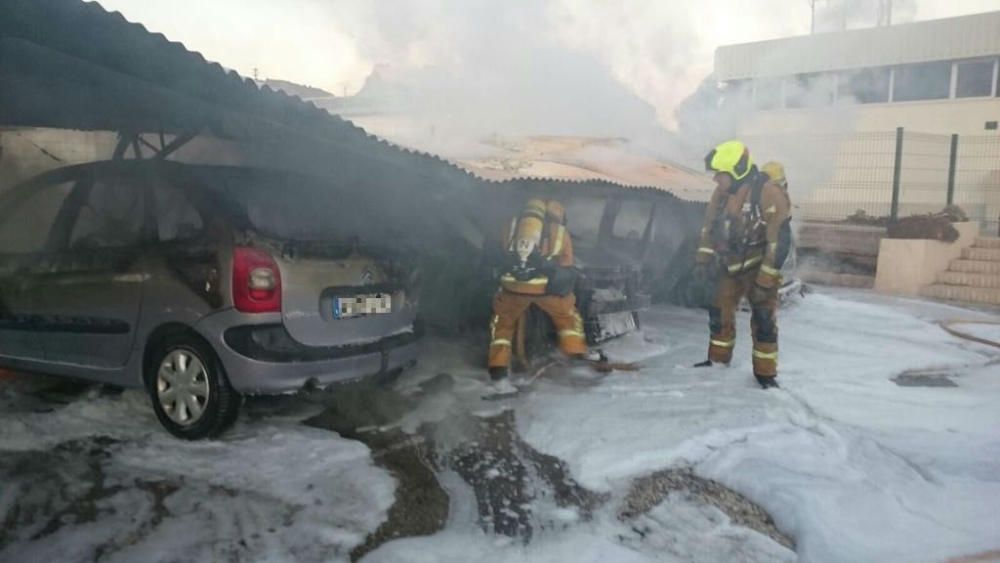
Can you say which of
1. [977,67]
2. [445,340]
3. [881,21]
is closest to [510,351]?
[445,340]

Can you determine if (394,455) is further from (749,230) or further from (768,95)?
(768,95)

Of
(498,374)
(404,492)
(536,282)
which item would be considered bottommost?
(404,492)

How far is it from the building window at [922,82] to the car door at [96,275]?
63.6 ft

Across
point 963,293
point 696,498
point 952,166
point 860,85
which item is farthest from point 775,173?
point 860,85

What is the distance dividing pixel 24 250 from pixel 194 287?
1.48 meters

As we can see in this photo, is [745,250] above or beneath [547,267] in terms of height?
above

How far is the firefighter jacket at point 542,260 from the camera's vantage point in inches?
211

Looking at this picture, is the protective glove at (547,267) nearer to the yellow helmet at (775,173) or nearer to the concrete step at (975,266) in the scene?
the yellow helmet at (775,173)

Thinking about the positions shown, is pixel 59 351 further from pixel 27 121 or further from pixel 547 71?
pixel 547 71

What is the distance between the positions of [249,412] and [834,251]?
11.0 meters

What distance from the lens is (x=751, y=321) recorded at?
18.7 ft

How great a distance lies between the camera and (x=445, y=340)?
22.0 ft

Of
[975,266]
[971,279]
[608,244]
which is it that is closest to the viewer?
[608,244]

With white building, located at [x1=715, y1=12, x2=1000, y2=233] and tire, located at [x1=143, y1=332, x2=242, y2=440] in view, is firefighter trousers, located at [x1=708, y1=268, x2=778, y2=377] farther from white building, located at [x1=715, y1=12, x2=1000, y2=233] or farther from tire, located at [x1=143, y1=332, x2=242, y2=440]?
white building, located at [x1=715, y1=12, x2=1000, y2=233]
